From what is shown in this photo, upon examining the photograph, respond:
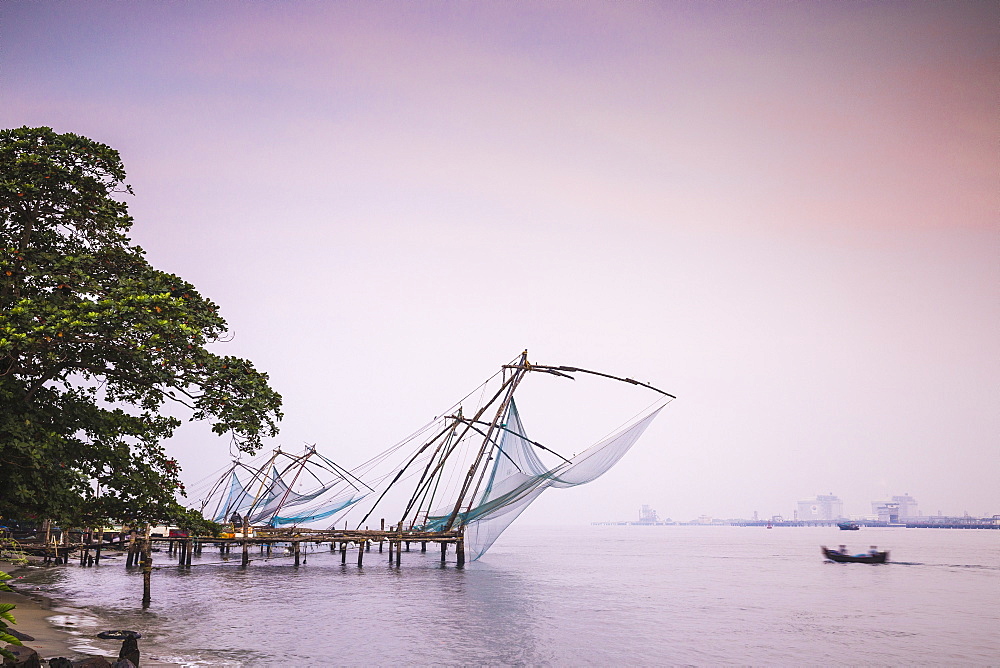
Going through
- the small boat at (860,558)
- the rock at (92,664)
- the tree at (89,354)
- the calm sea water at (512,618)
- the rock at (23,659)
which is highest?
the tree at (89,354)

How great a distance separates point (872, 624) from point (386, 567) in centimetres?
2432

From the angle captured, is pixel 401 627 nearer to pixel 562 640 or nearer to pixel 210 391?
pixel 562 640

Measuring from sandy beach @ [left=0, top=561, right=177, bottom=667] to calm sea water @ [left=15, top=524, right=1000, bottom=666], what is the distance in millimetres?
320

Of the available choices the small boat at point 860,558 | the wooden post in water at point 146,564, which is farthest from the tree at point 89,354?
the small boat at point 860,558

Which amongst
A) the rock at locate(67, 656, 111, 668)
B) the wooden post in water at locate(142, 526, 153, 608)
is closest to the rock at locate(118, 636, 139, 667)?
the rock at locate(67, 656, 111, 668)

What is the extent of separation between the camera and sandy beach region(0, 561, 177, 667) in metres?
11.5

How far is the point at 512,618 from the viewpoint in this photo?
19797 millimetres

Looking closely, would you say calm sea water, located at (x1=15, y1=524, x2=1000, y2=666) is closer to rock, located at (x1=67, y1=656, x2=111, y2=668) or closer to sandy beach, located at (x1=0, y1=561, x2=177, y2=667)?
sandy beach, located at (x1=0, y1=561, x2=177, y2=667)

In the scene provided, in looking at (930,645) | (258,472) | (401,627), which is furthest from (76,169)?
(258,472)

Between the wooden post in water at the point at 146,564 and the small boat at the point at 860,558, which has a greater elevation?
the wooden post in water at the point at 146,564

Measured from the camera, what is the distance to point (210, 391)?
1095 centimetres

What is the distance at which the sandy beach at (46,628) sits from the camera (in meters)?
11.5

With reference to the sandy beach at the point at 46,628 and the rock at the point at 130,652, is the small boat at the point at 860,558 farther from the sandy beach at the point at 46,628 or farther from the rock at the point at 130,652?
the rock at the point at 130,652

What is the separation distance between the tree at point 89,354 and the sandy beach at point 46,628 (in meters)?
1.62
